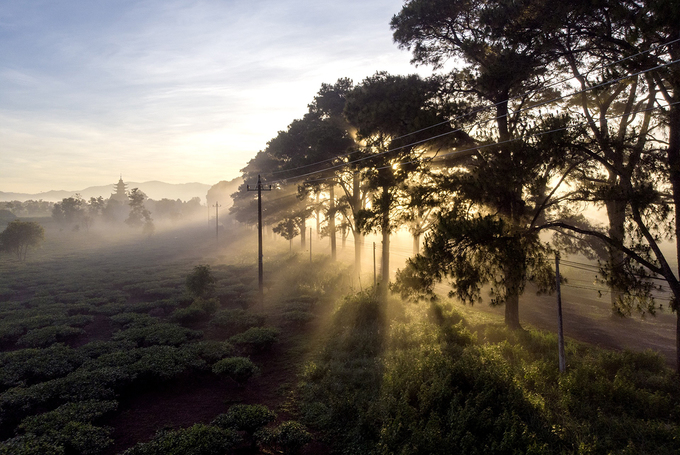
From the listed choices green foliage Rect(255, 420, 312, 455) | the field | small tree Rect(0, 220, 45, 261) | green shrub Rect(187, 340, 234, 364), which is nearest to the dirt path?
the field

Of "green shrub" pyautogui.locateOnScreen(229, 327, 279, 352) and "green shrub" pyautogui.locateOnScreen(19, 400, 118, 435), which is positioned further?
"green shrub" pyautogui.locateOnScreen(229, 327, 279, 352)

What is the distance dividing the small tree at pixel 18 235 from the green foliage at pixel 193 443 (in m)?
53.7

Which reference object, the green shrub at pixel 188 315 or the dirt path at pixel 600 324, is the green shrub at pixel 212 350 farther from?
the dirt path at pixel 600 324

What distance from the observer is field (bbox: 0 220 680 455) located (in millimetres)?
8414

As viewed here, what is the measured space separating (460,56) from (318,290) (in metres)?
18.1

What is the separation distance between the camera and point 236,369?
1299 centimetres

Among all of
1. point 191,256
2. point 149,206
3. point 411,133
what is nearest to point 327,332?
point 411,133

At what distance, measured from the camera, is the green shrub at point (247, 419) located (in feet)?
31.4

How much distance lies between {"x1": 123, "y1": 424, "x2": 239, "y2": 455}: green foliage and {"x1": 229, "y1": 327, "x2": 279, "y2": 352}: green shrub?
6936 millimetres

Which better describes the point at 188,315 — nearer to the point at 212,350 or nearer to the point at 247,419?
the point at 212,350

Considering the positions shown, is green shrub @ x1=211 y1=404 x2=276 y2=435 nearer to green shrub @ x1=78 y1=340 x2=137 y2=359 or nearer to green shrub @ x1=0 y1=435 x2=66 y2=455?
green shrub @ x1=0 y1=435 x2=66 y2=455

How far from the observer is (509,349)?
1344cm

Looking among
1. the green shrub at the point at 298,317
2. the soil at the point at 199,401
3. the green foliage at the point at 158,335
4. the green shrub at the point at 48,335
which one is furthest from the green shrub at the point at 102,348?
the green shrub at the point at 298,317

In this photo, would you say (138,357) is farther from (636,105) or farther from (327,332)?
(636,105)
